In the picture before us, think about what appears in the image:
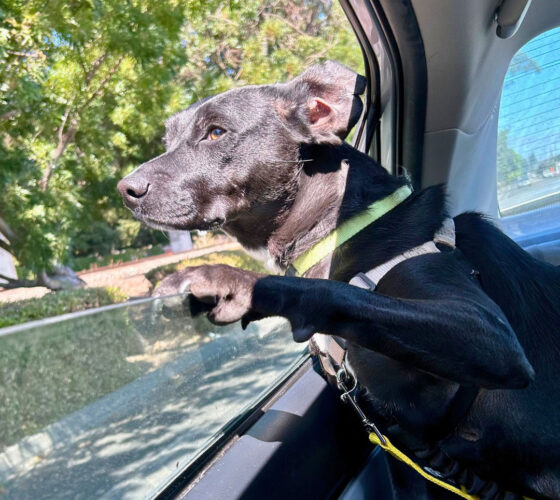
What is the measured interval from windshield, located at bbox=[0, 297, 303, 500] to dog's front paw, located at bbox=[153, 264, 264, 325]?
0.07m

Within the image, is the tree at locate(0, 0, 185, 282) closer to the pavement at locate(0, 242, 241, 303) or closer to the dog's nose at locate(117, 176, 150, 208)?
the pavement at locate(0, 242, 241, 303)

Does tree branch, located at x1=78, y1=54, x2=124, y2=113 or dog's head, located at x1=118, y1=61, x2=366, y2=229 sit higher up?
tree branch, located at x1=78, y1=54, x2=124, y2=113

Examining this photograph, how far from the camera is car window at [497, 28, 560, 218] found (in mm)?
2857

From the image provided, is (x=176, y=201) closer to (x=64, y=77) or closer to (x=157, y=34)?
(x=64, y=77)

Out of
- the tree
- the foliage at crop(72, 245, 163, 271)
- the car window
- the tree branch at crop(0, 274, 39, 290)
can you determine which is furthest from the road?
the foliage at crop(72, 245, 163, 271)

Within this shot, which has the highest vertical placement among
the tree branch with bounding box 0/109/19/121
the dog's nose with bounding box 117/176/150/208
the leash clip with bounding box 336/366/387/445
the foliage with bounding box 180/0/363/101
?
the foliage with bounding box 180/0/363/101

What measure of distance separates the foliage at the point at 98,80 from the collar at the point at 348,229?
194 cm

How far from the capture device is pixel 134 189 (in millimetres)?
2008

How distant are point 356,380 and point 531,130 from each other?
2203 mm

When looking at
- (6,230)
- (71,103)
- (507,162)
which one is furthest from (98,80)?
(507,162)

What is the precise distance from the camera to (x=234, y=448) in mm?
1902

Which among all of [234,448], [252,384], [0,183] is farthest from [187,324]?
[0,183]

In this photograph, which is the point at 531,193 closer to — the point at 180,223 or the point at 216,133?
the point at 216,133

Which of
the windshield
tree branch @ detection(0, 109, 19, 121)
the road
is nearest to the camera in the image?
the windshield
